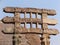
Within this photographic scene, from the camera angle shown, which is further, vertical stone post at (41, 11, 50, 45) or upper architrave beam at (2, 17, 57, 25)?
vertical stone post at (41, 11, 50, 45)

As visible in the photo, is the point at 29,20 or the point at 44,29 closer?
the point at 29,20

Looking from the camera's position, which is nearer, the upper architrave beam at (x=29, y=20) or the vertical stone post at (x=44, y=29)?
the upper architrave beam at (x=29, y=20)

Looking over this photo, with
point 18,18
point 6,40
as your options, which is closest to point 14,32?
point 18,18

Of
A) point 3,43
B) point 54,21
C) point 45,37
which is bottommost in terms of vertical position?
point 3,43

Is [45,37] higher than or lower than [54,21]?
lower

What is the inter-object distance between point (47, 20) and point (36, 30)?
0.79 metres

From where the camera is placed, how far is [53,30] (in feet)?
34.8

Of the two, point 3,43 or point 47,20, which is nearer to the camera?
point 47,20

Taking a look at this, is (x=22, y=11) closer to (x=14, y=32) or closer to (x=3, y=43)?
(x=14, y=32)

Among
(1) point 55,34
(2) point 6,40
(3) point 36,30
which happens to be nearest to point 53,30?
(1) point 55,34

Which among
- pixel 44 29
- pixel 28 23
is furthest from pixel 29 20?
pixel 44 29

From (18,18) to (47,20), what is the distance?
1499 mm

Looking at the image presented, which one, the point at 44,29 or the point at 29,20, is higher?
the point at 29,20

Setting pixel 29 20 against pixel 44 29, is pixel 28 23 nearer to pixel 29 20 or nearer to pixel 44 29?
pixel 29 20
